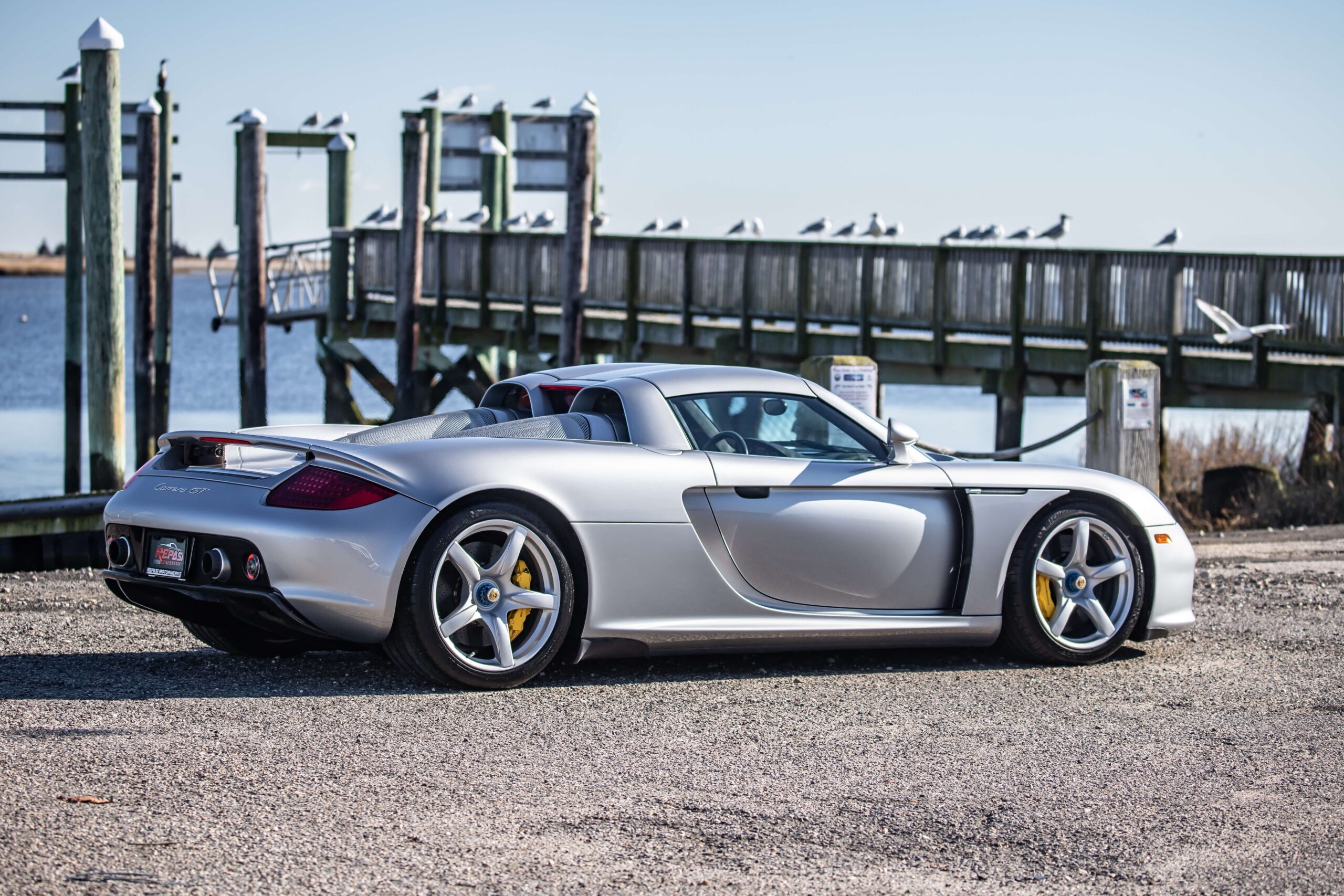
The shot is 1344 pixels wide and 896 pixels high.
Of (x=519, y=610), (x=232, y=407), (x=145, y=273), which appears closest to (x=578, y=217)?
(x=145, y=273)

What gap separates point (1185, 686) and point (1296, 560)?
4.75 metres

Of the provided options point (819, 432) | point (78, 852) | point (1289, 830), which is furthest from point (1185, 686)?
point (78, 852)

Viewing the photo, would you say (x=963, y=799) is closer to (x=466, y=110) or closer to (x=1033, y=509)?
(x=1033, y=509)

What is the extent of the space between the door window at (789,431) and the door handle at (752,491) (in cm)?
17

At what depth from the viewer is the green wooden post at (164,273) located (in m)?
26.6

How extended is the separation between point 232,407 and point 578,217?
36.8 m

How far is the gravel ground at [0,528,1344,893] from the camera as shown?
3949 millimetres

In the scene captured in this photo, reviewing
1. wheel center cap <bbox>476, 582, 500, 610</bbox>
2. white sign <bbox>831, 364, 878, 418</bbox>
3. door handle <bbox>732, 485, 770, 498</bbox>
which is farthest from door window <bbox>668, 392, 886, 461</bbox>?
white sign <bbox>831, 364, 878, 418</bbox>

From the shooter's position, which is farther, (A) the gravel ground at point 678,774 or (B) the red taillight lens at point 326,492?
(B) the red taillight lens at point 326,492

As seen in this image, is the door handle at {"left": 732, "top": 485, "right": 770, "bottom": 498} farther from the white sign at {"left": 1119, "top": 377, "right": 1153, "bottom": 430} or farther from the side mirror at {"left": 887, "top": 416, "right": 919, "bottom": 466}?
the white sign at {"left": 1119, "top": 377, "right": 1153, "bottom": 430}

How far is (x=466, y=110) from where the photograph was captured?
30.1 m

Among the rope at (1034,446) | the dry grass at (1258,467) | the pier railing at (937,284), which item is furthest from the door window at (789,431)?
the pier railing at (937,284)

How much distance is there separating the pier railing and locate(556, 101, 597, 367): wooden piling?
2.11ft

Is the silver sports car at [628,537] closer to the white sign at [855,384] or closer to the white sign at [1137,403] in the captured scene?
the white sign at [855,384]
